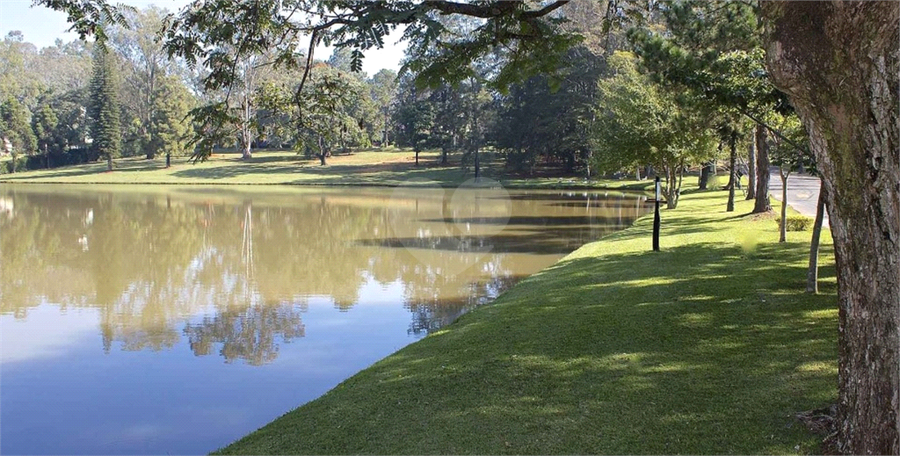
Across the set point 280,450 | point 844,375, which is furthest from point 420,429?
point 844,375

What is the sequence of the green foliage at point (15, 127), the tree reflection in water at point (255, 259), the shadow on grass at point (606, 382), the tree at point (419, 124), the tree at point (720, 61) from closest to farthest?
the shadow on grass at point (606, 382) → the tree at point (720, 61) → the tree reflection in water at point (255, 259) → the tree at point (419, 124) → the green foliage at point (15, 127)

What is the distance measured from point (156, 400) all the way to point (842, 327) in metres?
6.64

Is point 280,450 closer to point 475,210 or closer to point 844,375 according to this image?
point 844,375

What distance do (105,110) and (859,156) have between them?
65.9 m

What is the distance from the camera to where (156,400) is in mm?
7539

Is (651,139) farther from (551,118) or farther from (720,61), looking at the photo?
(551,118)

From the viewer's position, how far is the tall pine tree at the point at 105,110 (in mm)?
59594

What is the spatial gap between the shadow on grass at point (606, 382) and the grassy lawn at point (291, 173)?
38258 mm

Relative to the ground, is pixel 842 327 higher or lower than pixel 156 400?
higher

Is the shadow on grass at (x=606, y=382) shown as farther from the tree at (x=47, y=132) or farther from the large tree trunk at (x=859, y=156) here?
the tree at (x=47, y=132)

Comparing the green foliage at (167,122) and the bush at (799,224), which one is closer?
the bush at (799,224)

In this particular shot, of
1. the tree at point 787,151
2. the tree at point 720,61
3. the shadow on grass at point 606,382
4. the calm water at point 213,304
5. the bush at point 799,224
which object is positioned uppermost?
the tree at point 720,61

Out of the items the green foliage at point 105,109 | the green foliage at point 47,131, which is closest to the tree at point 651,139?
the green foliage at point 105,109

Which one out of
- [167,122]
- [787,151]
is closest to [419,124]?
[167,122]
